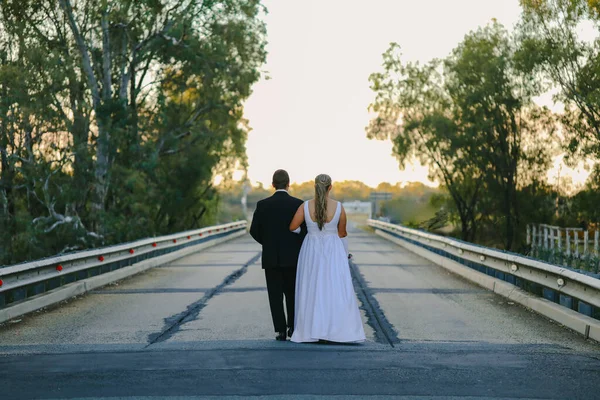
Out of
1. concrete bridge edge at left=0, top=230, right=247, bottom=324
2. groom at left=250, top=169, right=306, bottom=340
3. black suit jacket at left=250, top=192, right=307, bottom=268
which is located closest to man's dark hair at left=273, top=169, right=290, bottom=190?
groom at left=250, top=169, right=306, bottom=340

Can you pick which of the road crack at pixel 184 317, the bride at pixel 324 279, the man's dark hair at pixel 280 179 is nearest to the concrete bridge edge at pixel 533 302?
the bride at pixel 324 279

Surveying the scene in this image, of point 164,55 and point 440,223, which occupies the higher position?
point 164,55

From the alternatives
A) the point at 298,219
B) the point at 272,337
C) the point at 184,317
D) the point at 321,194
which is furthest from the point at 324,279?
the point at 184,317

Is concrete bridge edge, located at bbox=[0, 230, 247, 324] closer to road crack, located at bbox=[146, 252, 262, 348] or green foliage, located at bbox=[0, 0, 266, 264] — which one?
road crack, located at bbox=[146, 252, 262, 348]

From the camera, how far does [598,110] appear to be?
38062 millimetres

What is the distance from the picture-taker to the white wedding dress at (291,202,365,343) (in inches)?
372

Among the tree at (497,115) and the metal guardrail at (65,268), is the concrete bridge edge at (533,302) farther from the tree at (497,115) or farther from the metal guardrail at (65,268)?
the tree at (497,115)

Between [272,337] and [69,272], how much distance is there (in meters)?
5.80

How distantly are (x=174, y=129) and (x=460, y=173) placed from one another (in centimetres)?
1947

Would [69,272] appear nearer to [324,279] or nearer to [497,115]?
[324,279]

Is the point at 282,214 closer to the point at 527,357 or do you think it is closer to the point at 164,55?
the point at 527,357

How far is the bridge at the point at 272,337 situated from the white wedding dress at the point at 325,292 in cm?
21

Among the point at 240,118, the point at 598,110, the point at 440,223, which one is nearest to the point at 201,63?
the point at 240,118

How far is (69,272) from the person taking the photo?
587 inches
